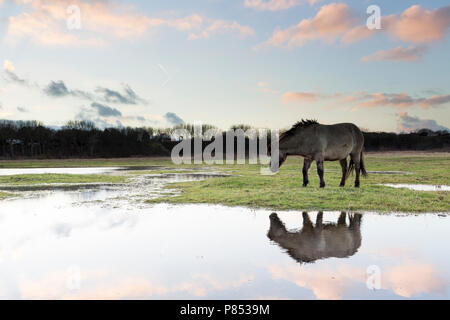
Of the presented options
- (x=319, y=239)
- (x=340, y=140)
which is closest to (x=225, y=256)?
(x=319, y=239)

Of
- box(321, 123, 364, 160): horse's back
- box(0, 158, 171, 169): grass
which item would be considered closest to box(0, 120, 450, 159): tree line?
box(0, 158, 171, 169): grass

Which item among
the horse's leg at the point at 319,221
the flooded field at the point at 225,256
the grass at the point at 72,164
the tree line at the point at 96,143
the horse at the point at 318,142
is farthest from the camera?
the tree line at the point at 96,143

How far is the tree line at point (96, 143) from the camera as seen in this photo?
98.1 m

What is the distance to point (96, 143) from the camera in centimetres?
10844

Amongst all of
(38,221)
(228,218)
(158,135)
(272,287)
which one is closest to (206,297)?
(272,287)

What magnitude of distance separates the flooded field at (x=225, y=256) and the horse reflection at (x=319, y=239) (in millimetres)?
22

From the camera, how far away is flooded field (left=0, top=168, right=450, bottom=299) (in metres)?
4.59

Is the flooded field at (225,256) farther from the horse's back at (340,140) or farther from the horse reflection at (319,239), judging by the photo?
the horse's back at (340,140)

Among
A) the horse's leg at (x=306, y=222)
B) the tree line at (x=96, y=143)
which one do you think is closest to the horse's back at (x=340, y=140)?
the horse's leg at (x=306, y=222)

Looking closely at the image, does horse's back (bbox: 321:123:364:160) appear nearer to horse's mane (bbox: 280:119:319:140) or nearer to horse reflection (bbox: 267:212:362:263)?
horse's mane (bbox: 280:119:319:140)

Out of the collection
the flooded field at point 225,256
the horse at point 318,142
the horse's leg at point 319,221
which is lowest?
the flooded field at point 225,256

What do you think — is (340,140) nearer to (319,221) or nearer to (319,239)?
(319,221)

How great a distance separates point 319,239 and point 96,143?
11085cm

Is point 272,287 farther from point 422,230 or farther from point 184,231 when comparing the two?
point 422,230
